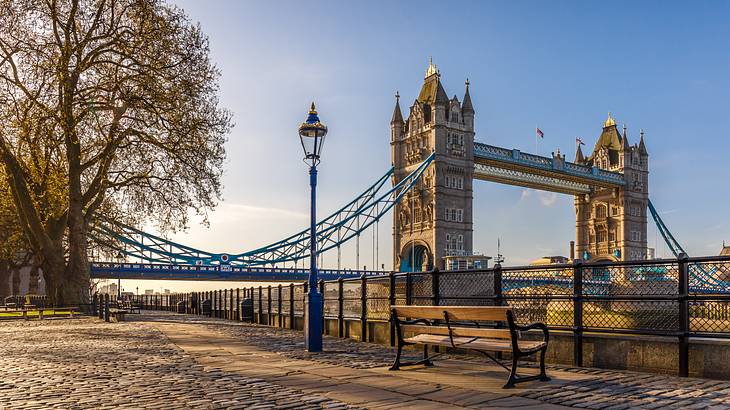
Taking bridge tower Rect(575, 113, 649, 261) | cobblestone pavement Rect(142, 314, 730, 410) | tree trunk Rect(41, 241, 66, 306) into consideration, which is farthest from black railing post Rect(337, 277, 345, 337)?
bridge tower Rect(575, 113, 649, 261)

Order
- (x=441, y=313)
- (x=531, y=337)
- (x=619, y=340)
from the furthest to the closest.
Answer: (x=531, y=337) → (x=619, y=340) → (x=441, y=313)

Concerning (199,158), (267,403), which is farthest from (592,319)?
(199,158)

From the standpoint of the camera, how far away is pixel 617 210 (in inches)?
4055

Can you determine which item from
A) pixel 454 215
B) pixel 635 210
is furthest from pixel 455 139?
pixel 635 210

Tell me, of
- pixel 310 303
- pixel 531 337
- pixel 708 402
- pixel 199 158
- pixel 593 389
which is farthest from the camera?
pixel 199 158

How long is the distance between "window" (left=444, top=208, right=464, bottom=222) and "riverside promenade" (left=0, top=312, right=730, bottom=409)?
7195 cm

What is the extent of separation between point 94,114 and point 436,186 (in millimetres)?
58694

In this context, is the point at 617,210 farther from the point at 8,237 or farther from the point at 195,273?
the point at 8,237

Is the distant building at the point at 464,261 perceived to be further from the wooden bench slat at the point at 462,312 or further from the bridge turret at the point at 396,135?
the wooden bench slat at the point at 462,312

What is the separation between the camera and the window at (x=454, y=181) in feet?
271

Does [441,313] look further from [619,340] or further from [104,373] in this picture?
[104,373]

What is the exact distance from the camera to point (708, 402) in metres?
5.52

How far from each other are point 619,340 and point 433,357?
2.42 metres

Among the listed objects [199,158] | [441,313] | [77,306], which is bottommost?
[77,306]
